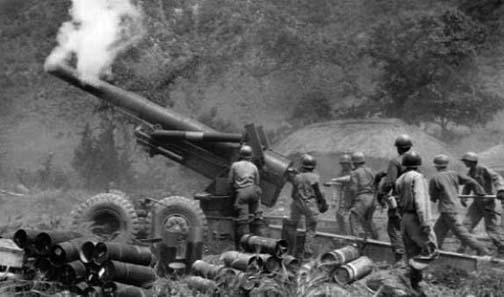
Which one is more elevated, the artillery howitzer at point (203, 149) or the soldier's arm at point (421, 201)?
the artillery howitzer at point (203, 149)

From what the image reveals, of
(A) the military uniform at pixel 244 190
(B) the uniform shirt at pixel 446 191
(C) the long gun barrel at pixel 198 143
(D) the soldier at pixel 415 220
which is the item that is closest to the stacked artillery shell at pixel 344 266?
(D) the soldier at pixel 415 220

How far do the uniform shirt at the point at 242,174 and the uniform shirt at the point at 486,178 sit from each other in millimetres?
3435

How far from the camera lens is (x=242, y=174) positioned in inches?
348

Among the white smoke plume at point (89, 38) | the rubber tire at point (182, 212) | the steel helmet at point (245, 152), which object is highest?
the white smoke plume at point (89, 38)

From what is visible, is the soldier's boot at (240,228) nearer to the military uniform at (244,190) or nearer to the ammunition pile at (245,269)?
the military uniform at (244,190)

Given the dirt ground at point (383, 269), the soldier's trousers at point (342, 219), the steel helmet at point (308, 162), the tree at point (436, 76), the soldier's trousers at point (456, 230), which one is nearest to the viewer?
the dirt ground at point (383, 269)

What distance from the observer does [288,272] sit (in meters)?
6.16

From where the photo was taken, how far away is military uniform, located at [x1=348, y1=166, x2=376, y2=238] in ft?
30.8

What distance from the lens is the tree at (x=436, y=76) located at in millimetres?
19094

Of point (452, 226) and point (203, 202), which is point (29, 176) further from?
point (452, 226)

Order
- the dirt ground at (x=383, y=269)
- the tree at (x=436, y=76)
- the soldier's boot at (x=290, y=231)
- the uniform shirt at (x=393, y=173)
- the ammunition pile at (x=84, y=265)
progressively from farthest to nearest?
the tree at (x=436, y=76) < the soldier's boot at (x=290, y=231) < the uniform shirt at (x=393, y=173) < the dirt ground at (x=383, y=269) < the ammunition pile at (x=84, y=265)

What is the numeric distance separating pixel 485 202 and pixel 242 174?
3.63 metres

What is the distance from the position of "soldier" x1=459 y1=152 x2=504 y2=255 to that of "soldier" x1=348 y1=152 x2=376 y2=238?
1384mm

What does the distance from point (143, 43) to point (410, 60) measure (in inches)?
412
